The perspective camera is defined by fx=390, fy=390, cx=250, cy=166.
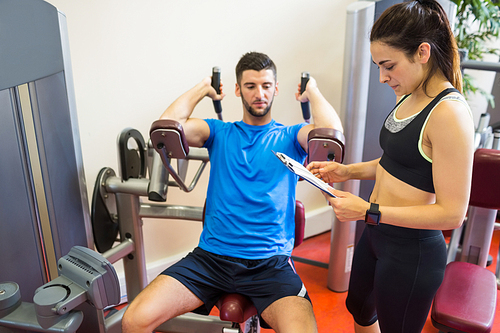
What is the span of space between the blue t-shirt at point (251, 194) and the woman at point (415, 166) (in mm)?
497

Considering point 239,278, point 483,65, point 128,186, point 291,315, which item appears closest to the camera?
point 291,315

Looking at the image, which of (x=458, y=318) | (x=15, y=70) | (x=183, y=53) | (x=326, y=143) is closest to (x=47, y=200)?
(x=15, y=70)

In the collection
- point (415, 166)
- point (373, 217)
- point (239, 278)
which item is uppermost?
point (415, 166)

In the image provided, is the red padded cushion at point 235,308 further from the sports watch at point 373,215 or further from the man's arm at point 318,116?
the man's arm at point 318,116

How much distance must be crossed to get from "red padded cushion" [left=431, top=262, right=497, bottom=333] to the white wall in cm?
152

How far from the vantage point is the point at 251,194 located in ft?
5.64

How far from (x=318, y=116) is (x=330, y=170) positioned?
1.24ft

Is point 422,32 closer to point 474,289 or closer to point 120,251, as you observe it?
point 474,289

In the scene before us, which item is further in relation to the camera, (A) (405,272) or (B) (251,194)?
(B) (251,194)

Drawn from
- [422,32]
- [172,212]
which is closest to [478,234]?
[422,32]

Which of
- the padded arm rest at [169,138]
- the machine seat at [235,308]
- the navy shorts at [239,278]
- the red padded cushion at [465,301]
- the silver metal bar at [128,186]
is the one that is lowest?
the red padded cushion at [465,301]

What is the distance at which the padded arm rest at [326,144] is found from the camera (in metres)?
1.40

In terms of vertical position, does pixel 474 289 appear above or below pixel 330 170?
below

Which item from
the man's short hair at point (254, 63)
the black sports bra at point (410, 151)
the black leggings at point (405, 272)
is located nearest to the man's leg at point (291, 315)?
the black leggings at point (405, 272)
